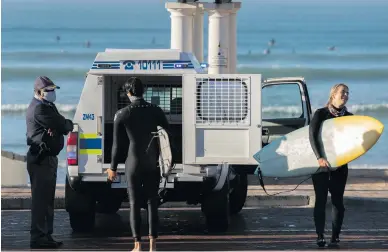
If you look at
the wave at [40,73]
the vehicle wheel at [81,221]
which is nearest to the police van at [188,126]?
the vehicle wheel at [81,221]

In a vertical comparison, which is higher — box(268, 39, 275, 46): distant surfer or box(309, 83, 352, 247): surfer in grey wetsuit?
box(268, 39, 275, 46): distant surfer

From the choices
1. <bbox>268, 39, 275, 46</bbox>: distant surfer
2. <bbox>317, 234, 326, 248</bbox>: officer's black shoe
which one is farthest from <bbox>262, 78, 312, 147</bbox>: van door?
<bbox>268, 39, 275, 46</bbox>: distant surfer

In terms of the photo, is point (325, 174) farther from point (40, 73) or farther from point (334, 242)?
point (40, 73)

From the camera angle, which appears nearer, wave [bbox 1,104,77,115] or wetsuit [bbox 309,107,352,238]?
wetsuit [bbox 309,107,352,238]

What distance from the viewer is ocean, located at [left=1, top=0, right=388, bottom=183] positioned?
43.5m

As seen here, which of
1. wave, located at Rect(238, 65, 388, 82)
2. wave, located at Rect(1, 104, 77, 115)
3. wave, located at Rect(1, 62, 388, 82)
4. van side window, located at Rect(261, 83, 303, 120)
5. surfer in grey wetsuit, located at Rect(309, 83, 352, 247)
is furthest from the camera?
wave, located at Rect(238, 65, 388, 82)

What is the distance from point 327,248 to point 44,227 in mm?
2937

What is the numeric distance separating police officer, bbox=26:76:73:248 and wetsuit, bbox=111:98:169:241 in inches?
37.3

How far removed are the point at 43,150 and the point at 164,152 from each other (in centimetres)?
132

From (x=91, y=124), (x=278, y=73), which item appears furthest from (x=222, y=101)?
(x=278, y=73)

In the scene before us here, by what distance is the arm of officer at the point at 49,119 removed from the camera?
11922 mm

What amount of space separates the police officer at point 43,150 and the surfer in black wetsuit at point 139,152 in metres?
0.94

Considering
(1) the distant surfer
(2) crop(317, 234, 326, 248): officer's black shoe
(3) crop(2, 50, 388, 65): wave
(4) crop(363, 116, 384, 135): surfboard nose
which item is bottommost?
(2) crop(317, 234, 326, 248): officer's black shoe

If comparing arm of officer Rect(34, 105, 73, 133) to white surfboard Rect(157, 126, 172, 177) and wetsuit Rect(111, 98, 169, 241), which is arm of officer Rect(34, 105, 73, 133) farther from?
white surfboard Rect(157, 126, 172, 177)
